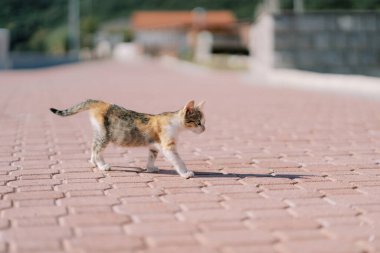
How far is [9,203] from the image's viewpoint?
15.7 feet

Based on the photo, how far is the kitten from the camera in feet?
18.9

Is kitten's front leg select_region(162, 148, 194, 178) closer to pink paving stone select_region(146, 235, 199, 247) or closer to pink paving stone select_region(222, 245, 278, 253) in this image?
pink paving stone select_region(146, 235, 199, 247)

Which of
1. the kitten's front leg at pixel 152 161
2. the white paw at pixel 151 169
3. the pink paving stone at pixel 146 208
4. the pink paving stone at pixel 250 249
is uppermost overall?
the kitten's front leg at pixel 152 161

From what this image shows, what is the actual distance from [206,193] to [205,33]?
59.3 metres

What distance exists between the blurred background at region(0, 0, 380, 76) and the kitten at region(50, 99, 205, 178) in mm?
14891

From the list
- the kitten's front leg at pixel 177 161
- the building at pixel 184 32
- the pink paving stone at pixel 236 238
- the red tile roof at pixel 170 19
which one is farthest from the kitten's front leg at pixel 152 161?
the red tile roof at pixel 170 19

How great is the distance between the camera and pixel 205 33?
63.8 m

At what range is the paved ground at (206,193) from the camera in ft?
12.9

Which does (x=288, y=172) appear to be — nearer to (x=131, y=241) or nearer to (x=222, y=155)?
(x=222, y=155)

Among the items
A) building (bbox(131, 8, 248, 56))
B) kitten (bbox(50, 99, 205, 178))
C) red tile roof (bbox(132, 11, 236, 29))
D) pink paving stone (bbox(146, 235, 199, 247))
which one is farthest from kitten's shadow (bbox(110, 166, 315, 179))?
red tile roof (bbox(132, 11, 236, 29))

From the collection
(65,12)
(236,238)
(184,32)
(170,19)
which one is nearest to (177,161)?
(236,238)

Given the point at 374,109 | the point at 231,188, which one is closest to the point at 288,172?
the point at 231,188

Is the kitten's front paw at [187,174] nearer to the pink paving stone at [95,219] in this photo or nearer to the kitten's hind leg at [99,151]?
the kitten's hind leg at [99,151]

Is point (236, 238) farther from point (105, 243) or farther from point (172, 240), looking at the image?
point (105, 243)
